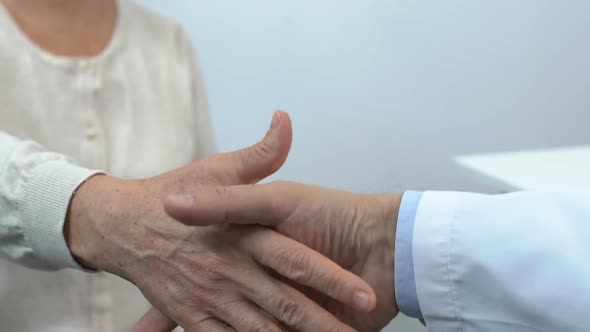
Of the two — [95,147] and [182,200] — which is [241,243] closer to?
[182,200]

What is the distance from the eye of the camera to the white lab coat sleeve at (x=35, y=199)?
25.7 inches

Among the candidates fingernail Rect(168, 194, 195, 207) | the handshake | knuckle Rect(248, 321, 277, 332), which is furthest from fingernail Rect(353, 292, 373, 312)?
fingernail Rect(168, 194, 195, 207)

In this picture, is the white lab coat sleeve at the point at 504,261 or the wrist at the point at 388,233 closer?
the white lab coat sleeve at the point at 504,261

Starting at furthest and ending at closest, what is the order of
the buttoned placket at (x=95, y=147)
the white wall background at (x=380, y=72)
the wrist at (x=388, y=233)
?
the white wall background at (x=380, y=72), the buttoned placket at (x=95, y=147), the wrist at (x=388, y=233)

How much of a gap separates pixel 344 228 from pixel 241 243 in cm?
13

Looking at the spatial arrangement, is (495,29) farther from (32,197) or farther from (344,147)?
(32,197)

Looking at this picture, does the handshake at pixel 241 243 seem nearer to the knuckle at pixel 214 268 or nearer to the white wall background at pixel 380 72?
the knuckle at pixel 214 268

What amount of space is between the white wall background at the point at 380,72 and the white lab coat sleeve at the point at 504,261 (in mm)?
796

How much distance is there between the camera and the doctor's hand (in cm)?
66

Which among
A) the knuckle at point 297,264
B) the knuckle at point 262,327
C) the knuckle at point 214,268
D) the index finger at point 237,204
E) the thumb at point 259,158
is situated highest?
the thumb at point 259,158

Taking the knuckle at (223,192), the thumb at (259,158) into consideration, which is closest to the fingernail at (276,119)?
the thumb at (259,158)

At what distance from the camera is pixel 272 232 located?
650mm

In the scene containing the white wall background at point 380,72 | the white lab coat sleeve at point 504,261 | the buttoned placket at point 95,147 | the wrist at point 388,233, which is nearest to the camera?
the white lab coat sleeve at point 504,261

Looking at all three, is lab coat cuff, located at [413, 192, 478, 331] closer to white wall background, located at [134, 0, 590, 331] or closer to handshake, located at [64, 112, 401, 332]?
handshake, located at [64, 112, 401, 332]
